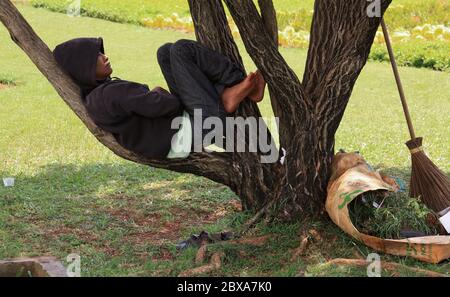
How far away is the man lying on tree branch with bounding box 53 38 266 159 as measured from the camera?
14.3 feet

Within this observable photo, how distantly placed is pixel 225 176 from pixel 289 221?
1.54ft

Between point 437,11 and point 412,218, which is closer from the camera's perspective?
point 412,218

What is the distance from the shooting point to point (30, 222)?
17.0ft

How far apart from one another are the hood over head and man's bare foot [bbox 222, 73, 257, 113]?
73cm

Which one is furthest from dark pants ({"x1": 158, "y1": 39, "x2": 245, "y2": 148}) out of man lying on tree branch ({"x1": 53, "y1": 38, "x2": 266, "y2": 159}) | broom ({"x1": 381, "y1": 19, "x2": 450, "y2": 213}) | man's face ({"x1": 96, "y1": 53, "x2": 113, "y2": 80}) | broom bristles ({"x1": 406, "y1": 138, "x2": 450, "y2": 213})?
broom bristles ({"x1": 406, "y1": 138, "x2": 450, "y2": 213})

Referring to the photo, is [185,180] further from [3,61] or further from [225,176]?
[3,61]

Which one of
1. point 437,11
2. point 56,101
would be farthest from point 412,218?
point 437,11

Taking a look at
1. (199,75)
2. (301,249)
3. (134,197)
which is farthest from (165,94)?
(134,197)

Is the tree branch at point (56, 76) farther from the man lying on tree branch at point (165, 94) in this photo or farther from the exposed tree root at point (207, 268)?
the exposed tree root at point (207, 268)

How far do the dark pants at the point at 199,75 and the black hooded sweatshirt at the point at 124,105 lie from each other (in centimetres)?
9

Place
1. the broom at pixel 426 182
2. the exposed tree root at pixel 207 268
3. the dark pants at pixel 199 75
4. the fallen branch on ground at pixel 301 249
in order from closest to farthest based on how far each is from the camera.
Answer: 1. the exposed tree root at pixel 207 268
2. the fallen branch on ground at pixel 301 249
3. the dark pants at pixel 199 75
4. the broom at pixel 426 182

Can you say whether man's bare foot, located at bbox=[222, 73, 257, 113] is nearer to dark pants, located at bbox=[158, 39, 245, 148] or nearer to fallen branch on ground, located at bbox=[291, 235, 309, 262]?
dark pants, located at bbox=[158, 39, 245, 148]

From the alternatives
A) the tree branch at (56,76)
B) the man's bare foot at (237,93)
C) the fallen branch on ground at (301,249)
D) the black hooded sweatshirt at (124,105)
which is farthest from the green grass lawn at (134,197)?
the man's bare foot at (237,93)

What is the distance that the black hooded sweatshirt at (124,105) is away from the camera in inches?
170
